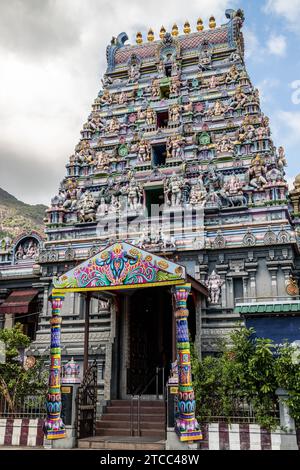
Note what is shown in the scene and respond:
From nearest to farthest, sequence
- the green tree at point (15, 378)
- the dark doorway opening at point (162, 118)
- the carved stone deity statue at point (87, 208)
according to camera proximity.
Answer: the green tree at point (15, 378), the carved stone deity statue at point (87, 208), the dark doorway opening at point (162, 118)

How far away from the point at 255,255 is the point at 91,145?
1127cm

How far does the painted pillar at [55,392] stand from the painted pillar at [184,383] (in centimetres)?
352

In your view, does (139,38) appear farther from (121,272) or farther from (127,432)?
(127,432)

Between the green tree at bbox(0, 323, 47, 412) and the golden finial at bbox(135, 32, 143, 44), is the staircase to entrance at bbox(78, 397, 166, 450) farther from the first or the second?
the golden finial at bbox(135, 32, 143, 44)

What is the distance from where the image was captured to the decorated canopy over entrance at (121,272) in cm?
1484

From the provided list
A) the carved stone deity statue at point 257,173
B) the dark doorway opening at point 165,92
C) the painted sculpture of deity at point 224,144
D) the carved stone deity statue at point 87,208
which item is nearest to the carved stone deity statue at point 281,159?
the carved stone deity statue at point 257,173

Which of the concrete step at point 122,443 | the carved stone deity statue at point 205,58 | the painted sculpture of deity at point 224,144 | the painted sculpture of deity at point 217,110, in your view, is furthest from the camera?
the carved stone deity statue at point 205,58

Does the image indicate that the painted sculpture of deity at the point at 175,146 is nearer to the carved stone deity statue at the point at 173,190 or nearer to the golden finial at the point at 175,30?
the carved stone deity statue at the point at 173,190

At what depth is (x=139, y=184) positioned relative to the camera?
2389 centimetres

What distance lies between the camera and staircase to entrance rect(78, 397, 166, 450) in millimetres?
14453

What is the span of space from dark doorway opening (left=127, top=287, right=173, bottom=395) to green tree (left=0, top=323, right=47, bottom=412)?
12.0ft

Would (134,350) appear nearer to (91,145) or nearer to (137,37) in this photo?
(91,145)

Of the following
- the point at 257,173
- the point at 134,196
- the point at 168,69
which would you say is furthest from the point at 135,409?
the point at 168,69

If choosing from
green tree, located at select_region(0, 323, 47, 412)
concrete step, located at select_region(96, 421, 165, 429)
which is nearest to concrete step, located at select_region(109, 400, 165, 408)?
concrete step, located at select_region(96, 421, 165, 429)
